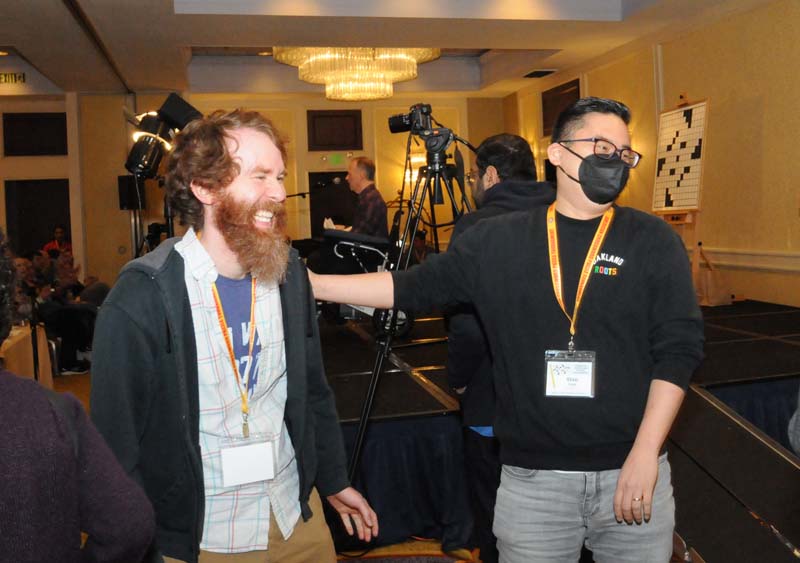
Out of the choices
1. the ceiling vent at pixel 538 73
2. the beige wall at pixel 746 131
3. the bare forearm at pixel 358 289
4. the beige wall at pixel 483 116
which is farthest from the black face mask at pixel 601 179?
the beige wall at pixel 483 116

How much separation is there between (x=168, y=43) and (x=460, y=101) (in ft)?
19.0

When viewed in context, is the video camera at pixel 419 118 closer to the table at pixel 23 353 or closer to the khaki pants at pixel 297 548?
the khaki pants at pixel 297 548

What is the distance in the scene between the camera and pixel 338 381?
4410 millimetres

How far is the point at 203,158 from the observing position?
60.9 inches

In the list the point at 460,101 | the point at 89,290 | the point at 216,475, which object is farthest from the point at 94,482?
the point at 460,101

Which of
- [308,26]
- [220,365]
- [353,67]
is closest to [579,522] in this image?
[220,365]

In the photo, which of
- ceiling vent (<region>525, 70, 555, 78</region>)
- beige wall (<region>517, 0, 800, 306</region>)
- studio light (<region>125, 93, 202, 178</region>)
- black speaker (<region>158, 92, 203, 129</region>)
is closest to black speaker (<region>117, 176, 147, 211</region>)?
ceiling vent (<region>525, 70, 555, 78</region>)

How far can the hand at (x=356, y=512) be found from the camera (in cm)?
178

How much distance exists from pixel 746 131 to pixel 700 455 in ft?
17.3

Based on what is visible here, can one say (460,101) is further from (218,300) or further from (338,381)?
(218,300)

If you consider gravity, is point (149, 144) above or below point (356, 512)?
above

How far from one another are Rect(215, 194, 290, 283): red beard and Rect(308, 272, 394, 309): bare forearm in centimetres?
27

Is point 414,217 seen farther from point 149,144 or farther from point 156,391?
point 156,391

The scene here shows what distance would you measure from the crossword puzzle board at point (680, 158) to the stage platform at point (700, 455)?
3.08 metres
